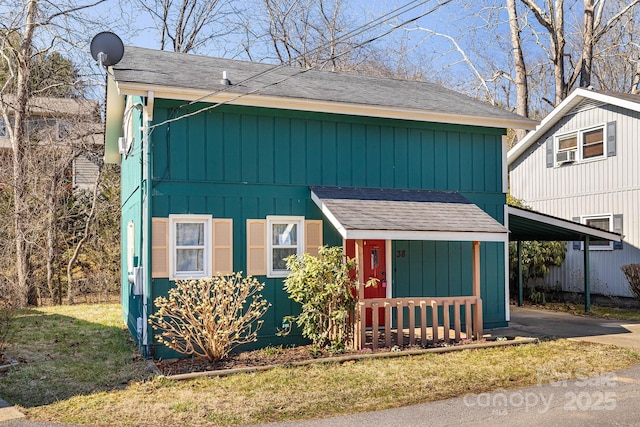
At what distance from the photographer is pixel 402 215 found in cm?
1133

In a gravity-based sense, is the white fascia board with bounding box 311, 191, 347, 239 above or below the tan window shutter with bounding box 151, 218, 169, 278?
above

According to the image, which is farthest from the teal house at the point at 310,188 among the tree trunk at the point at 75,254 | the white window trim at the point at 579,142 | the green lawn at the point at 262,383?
the tree trunk at the point at 75,254

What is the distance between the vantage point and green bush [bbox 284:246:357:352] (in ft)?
34.0

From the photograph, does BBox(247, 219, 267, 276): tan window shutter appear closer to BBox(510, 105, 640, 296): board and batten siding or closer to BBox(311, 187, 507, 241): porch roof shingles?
BBox(311, 187, 507, 241): porch roof shingles

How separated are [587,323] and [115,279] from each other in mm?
15136

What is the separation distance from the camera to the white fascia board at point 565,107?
17.6 metres

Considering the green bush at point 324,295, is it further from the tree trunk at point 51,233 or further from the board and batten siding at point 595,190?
the tree trunk at point 51,233

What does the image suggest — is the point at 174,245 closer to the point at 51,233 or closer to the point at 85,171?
the point at 51,233

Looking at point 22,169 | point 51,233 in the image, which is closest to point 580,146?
point 51,233

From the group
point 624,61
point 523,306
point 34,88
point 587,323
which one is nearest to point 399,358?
point 587,323

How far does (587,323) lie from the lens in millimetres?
14289

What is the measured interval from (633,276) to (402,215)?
8.93 metres

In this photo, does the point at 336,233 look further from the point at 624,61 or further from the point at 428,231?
the point at 624,61

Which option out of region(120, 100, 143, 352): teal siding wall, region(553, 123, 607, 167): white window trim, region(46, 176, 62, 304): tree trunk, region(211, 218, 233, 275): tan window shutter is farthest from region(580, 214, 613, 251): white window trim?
region(46, 176, 62, 304): tree trunk
